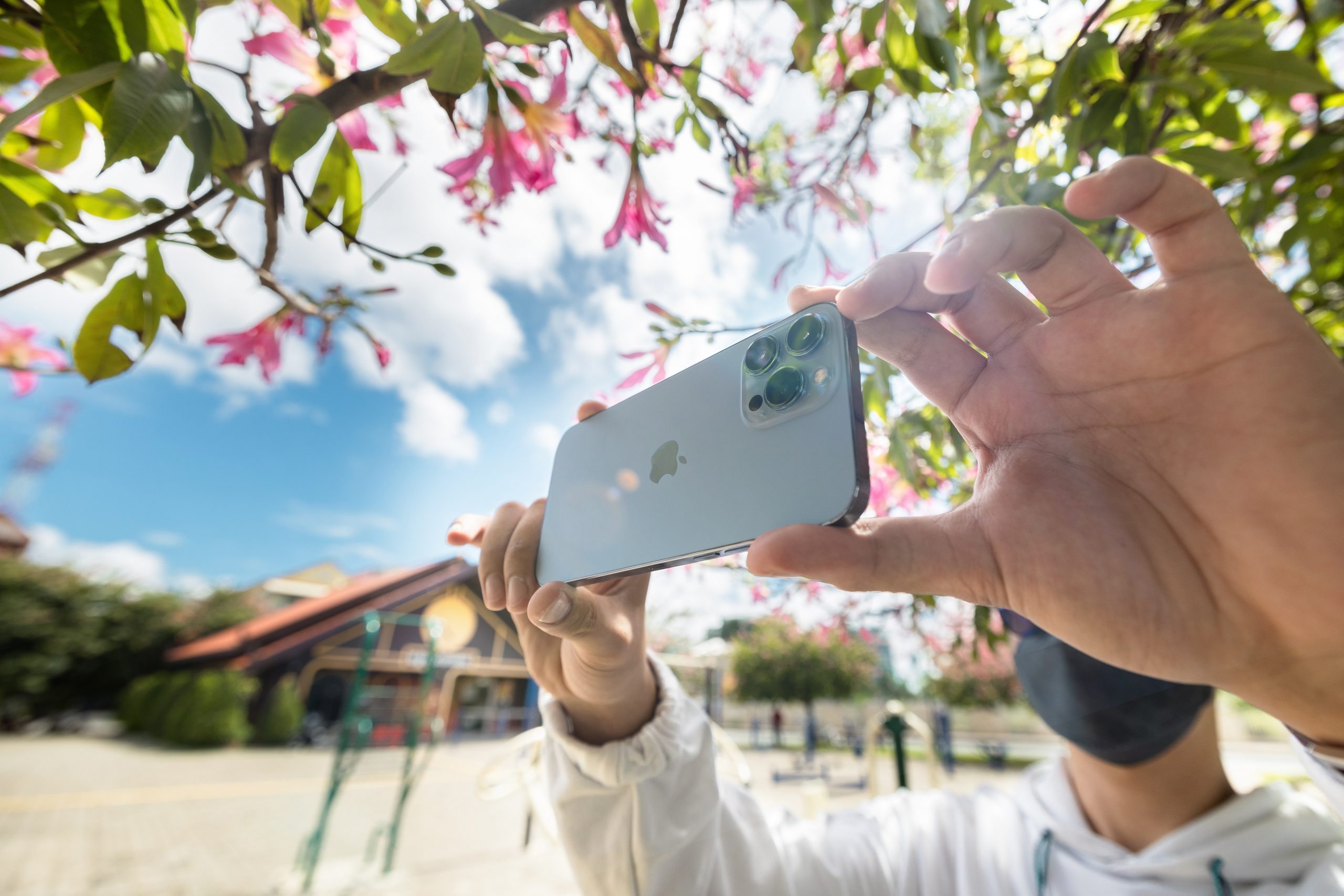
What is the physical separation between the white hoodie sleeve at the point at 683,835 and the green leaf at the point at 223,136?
976 millimetres

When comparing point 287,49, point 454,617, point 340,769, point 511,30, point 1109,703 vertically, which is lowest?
point 340,769

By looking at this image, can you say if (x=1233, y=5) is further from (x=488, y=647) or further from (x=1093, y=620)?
(x=488, y=647)

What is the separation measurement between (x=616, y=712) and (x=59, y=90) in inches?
42.3

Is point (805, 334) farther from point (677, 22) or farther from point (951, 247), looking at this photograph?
point (677, 22)

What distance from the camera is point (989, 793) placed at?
1722mm

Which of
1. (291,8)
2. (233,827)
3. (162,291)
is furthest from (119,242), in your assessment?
(233,827)

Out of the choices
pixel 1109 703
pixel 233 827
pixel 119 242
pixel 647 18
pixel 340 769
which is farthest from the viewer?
pixel 233 827

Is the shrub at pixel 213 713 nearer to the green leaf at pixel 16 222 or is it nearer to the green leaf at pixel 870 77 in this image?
the green leaf at pixel 16 222

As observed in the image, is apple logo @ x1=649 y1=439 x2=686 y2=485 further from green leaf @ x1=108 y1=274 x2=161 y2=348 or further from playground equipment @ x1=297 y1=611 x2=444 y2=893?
playground equipment @ x1=297 y1=611 x2=444 y2=893

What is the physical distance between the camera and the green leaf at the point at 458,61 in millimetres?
565

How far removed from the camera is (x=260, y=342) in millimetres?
1123

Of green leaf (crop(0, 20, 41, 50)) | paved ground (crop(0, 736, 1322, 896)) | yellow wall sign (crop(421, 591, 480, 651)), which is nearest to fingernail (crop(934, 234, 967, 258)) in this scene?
green leaf (crop(0, 20, 41, 50))

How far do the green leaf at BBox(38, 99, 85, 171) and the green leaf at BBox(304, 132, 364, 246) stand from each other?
22 centimetres

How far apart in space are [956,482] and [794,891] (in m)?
1.07
